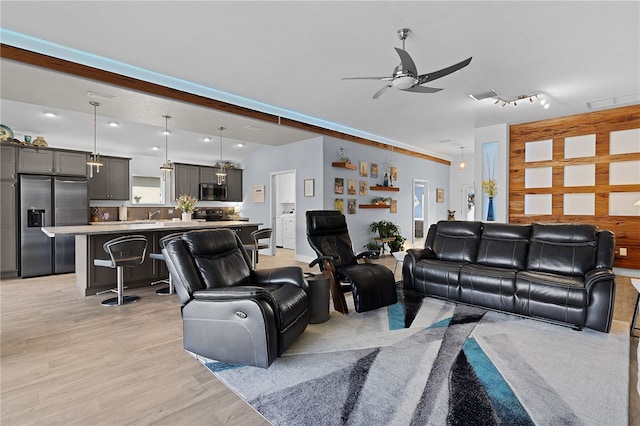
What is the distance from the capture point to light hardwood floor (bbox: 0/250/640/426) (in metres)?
1.83

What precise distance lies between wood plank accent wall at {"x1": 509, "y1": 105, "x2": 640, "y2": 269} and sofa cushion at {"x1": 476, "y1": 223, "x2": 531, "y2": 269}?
2669mm

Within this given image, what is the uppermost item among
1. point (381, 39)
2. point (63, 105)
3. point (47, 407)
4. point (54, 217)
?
point (381, 39)

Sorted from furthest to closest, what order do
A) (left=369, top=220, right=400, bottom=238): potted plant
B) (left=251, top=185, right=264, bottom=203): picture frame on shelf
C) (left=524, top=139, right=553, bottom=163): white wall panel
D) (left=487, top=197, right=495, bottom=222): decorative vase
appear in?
(left=251, top=185, right=264, bottom=203): picture frame on shelf, (left=369, top=220, right=400, bottom=238): potted plant, (left=487, top=197, right=495, bottom=222): decorative vase, (left=524, top=139, right=553, bottom=163): white wall panel

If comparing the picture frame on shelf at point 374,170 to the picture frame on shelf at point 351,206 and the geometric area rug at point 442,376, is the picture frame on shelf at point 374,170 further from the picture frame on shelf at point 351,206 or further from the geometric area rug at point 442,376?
the geometric area rug at point 442,376

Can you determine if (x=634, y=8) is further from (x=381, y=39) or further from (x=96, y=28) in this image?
(x=96, y=28)

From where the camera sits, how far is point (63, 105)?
170 inches

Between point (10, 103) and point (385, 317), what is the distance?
5951mm

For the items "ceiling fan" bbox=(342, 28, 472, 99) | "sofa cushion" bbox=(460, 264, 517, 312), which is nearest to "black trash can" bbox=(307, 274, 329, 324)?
"sofa cushion" bbox=(460, 264, 517, 312)

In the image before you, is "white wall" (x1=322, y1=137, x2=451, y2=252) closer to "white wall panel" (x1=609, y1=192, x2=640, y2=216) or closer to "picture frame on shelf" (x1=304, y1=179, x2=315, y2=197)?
"picture frame on shelf" (x1=304, y1=179, x2=315, y2=197)

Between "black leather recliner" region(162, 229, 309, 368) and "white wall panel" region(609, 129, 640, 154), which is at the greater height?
"white wall panel" region(609, 129, 640, 154)

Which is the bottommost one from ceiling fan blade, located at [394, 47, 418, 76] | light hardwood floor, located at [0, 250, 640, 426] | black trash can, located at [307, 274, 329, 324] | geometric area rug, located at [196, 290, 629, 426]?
light hardwood floor, located at [0, 250, 640, 426]

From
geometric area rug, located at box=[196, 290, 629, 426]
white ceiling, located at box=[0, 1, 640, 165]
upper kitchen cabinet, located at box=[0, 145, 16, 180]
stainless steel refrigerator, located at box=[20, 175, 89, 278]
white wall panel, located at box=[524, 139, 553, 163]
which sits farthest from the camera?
white wall panel, located at box=[524, 139, 553, 163]

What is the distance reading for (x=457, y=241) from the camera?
167 inches

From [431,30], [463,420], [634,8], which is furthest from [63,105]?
[634,8]
